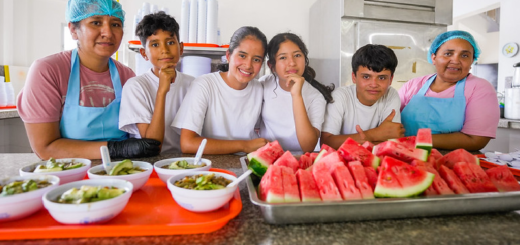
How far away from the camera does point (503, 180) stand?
104cm

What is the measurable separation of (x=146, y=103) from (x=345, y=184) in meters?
1.60

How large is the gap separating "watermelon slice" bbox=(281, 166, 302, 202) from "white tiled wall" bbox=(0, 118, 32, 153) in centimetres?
430

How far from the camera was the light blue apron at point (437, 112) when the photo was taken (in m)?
2.39

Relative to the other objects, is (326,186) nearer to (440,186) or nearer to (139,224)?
(440,186)

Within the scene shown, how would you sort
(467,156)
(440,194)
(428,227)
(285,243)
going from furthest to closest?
(467,156)
(440,194)
(428,227)
(285,243)

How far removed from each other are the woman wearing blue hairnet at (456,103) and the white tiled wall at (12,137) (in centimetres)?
466

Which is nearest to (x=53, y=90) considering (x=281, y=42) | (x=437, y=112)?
(x=281, y=42)

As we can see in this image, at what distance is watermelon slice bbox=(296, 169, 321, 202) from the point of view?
90 centimetres

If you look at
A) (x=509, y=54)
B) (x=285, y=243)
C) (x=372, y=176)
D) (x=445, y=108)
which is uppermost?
(x=509, y=54)

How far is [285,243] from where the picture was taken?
0.74 metres

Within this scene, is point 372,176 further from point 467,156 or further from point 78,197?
point 78,197

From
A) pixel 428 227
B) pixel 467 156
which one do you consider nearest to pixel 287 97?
pixel 467 156

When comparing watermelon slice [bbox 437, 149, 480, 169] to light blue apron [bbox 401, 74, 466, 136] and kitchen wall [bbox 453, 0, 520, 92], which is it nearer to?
light blue apron [bbox 401, 74, 466, 136]

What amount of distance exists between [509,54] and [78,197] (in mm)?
7608
